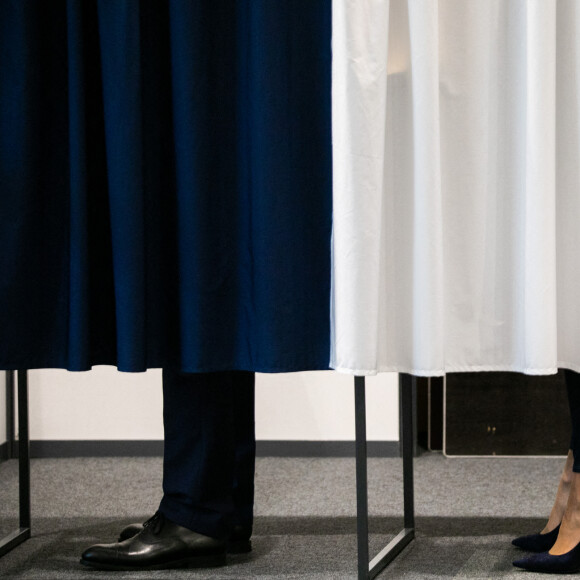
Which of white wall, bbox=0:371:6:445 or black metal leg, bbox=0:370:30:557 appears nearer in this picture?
black metal leg, bbox=0:370:30:557

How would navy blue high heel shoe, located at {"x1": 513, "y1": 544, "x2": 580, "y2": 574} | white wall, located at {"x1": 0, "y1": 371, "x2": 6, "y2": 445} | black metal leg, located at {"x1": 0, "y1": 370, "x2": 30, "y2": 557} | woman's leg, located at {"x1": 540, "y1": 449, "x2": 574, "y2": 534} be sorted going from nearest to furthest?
navy blue high heel shoe, located at {"x1": 513, "y1": 544, "x2": 580, "y2": 574} → woman's leg, located at {"x1": 540, "y1": 449, "x2": 574, "y2": 534} → black metal leg, located at {"x1": 0, "y1": 370, "x2": 30, "y2": 557} → white wall, located at {"x1": 0, "y1": 371, "x2": 6, "y2": 445}

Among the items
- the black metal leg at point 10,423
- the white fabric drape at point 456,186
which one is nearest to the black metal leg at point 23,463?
the white fabric drape at point 456,186

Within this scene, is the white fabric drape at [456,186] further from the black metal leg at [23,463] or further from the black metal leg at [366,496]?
the black metal leg at [23,463]

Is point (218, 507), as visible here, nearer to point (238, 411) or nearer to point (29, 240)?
point (238, 411)

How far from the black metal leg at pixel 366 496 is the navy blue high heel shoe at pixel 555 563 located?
0.83ft

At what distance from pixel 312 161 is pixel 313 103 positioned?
98mm

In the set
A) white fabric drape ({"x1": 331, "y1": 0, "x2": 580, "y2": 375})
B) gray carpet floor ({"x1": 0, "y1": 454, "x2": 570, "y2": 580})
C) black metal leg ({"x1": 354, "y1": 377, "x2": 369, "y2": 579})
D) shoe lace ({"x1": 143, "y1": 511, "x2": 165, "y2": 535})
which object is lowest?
gray carpet floor ({"x1": 0, "y1": 454, "x2": 570, "y2": 580})

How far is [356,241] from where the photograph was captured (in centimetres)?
135

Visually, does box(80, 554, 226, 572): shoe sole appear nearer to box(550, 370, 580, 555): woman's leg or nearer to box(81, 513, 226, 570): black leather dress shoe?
box(81, 513, 226, 570): black leather dress shoe

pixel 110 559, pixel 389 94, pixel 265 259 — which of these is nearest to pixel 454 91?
pixel 389 94

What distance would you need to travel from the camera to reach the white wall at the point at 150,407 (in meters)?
2.65

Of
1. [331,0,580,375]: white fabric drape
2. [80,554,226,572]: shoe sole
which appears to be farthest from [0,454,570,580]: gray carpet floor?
[331,0,580,375]: white fabric drape

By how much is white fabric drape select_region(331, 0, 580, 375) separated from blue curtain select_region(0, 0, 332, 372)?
0.08 meters

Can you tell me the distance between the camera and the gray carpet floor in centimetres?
156
